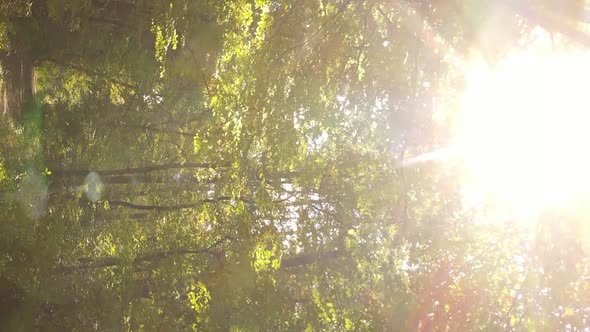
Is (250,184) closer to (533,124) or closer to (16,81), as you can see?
(533,124)

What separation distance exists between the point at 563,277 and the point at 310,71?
2913 mm

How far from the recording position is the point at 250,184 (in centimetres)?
693

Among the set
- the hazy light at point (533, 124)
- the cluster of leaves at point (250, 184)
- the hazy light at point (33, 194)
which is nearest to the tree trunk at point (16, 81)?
the cluster of leaves at point (250, 184)

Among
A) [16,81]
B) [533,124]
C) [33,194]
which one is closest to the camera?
[533,124]

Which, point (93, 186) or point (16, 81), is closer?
point (93, 186)

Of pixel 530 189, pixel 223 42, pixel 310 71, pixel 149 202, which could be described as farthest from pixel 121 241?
pixel 530 189

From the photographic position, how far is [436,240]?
6000 millimetres

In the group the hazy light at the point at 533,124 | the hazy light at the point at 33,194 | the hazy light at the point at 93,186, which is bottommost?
the hazy light at the point at 533,124

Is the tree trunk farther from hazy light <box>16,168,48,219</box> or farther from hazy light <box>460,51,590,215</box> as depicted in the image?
hazy light <box>460,51,590,215</box>

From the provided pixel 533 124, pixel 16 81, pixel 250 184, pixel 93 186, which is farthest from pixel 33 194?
pixel 533 124

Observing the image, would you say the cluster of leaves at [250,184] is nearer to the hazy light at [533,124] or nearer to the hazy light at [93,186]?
the hazy light at [93,186]

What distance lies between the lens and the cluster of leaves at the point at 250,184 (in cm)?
520

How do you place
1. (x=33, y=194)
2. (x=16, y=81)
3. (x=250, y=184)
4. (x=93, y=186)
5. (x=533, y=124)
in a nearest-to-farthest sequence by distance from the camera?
(x=533, y=124) → (x=250, y=184) → (x=33, y=194) → (x=93, y=186) → (x=16, y=81)

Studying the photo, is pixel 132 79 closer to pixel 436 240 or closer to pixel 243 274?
pixel 243 274
